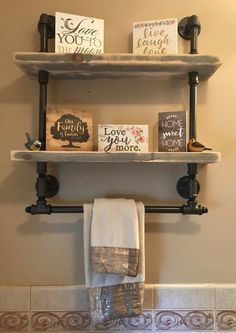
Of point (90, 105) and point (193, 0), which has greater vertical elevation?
point (193, 0)

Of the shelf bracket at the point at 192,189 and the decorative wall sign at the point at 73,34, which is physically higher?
the decorative wall sign at the point at 73,34

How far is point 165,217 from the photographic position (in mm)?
1104

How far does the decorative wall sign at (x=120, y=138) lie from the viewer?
103cm

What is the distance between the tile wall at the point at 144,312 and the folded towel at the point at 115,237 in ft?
0.56

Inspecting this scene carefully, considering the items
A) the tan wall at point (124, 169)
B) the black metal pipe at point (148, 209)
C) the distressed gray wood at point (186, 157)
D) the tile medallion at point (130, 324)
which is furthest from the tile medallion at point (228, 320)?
the distressed gray wood at point (186, 157)

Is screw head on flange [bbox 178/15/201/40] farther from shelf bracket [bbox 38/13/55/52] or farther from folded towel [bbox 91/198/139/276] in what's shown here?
folded towel [bbox 91/198/139/276]

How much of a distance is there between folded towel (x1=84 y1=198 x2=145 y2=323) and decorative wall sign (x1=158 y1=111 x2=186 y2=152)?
0.21 meters

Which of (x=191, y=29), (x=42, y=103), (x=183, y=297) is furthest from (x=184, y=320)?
(x=191, y=29)

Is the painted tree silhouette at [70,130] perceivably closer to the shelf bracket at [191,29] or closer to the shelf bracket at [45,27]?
the shelf bracket at [45,27]

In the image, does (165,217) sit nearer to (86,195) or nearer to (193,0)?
(86,195)

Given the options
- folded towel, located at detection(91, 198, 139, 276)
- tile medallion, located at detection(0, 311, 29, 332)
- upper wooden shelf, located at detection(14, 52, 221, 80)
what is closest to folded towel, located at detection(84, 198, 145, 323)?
folded towel, located at detection(91, 198, 139, 276)

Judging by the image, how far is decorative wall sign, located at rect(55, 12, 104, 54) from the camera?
1021 millimetres

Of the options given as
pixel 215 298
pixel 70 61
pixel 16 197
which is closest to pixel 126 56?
pixel 70 61

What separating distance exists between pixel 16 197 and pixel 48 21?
560 mm
